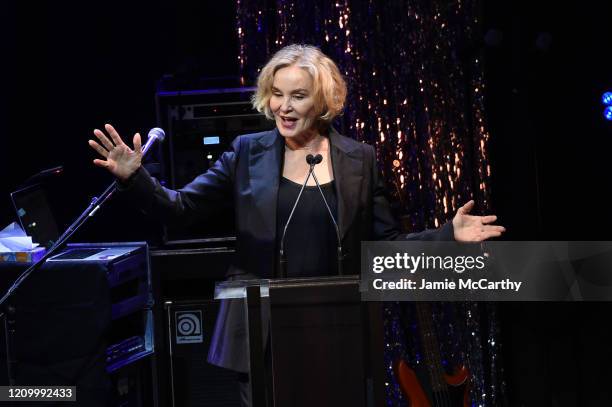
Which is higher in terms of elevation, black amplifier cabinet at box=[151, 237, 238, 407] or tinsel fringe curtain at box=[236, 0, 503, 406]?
tinsel fringe curtain at box=[236, 0, 503, 406]

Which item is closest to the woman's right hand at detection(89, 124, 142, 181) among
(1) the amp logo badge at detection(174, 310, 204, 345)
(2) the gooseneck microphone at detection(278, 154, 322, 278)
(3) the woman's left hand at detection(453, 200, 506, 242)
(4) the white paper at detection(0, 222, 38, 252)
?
(2) the gooseneck microphone at detection(278, 154, 322, 278)

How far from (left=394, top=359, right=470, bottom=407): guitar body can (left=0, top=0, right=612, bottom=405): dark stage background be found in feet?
3.01

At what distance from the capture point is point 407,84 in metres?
4.36

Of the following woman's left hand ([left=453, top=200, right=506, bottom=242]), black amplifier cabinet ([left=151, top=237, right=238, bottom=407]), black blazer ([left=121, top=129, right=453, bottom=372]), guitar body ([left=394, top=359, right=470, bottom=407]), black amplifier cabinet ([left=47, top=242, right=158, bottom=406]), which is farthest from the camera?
black amplifier cabinet ([left=151, top=237, right=238, bottom=407])

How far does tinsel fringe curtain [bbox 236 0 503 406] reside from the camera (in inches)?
169

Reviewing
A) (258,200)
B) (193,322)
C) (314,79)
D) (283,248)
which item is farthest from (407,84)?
(283,248)

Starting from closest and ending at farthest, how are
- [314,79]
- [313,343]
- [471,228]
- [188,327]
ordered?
[313,343], [471,228], [314,79], [188,327]

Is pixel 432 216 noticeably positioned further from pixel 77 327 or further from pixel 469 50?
pixel 77 327

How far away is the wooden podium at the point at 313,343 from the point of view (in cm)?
221

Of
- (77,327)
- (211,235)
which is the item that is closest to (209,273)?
(211,235)

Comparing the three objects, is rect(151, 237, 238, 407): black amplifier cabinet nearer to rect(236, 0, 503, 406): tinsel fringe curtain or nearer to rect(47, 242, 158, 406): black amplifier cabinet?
rect(47, 242, 158, 406): black amplifier cabinet

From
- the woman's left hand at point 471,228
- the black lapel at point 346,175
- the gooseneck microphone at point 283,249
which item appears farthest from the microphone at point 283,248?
the woman's left hand at point 471,228

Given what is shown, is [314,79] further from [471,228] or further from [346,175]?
[471,228]

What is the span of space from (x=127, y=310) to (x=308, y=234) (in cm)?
136
